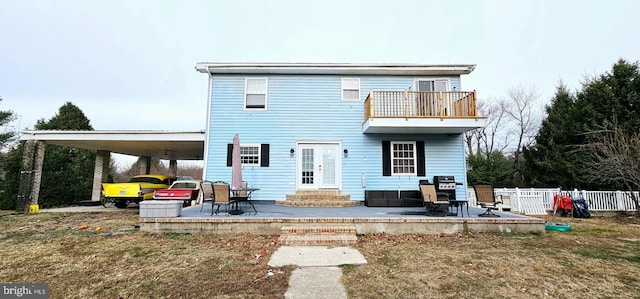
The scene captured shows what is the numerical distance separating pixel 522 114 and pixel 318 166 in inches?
856

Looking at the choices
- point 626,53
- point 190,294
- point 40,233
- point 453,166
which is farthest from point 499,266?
point 626,53

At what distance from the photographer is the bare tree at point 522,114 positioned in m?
21.8

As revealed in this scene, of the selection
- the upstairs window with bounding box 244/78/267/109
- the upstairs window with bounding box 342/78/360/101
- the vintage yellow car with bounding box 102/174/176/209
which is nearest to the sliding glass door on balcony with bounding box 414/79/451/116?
the upstairs window with bounding box 342/78/360/101

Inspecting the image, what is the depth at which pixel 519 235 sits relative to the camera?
6348mm

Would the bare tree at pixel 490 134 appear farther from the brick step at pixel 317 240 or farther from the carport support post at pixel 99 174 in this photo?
the carport support post at pixel 99 174

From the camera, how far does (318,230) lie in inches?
241

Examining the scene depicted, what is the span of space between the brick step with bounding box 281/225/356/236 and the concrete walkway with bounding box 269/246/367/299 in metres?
0.74

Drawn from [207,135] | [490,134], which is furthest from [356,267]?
[490,134]

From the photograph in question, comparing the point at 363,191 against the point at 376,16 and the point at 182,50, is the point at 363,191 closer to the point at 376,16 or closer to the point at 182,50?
the point at 376,16

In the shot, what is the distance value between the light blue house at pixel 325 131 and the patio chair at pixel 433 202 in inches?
100

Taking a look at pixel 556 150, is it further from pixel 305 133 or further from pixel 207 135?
pixel 207 135

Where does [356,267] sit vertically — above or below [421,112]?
below

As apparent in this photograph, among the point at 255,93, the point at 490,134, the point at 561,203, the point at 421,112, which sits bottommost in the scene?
the point at 561,203

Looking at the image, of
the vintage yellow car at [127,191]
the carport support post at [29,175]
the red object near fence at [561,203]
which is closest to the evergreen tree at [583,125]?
the red object near fence at [561,203]
